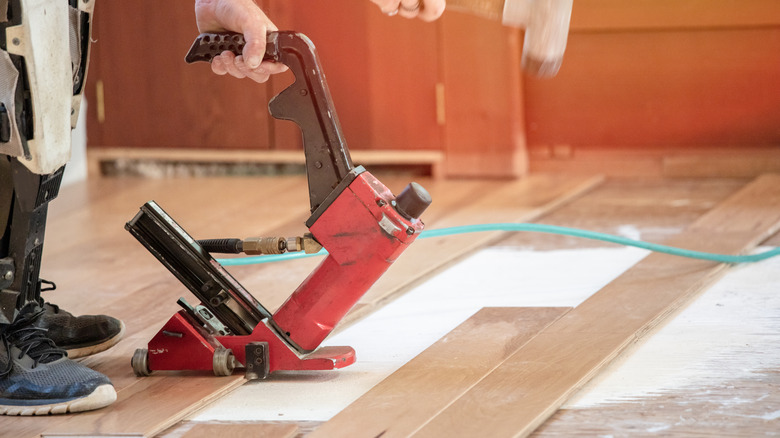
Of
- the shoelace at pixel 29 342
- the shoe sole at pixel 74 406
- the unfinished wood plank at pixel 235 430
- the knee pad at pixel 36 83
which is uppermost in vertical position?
the knee pad at pixel 36 83

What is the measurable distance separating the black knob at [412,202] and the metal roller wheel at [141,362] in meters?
0.48

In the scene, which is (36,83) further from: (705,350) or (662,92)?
(662,92)

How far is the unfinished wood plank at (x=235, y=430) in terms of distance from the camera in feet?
4.61

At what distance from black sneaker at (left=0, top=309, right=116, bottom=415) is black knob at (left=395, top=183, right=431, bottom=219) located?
19.3 inches

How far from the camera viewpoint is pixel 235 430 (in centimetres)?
143

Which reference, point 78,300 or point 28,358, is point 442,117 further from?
point 28,358

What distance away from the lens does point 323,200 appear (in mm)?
1559

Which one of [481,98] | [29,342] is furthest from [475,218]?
[29,342]

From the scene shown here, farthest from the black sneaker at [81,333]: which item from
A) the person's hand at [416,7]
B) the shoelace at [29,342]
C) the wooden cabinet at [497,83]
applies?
the wooden cabinet at [497,83]

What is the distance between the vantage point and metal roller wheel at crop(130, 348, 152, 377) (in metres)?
1.66

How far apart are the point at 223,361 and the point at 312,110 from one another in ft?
1.33

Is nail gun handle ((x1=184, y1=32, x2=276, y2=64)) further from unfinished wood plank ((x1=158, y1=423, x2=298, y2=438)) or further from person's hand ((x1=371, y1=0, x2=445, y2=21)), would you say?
unfinished wood plank ((x1=158, y1=423, x2=298, y2=438))

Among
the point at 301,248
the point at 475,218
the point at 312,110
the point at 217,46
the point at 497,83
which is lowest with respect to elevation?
the point at 475,218

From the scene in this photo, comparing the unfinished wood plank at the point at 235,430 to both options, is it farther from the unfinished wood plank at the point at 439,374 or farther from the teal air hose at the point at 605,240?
the teal air hose at the point at 605,240
